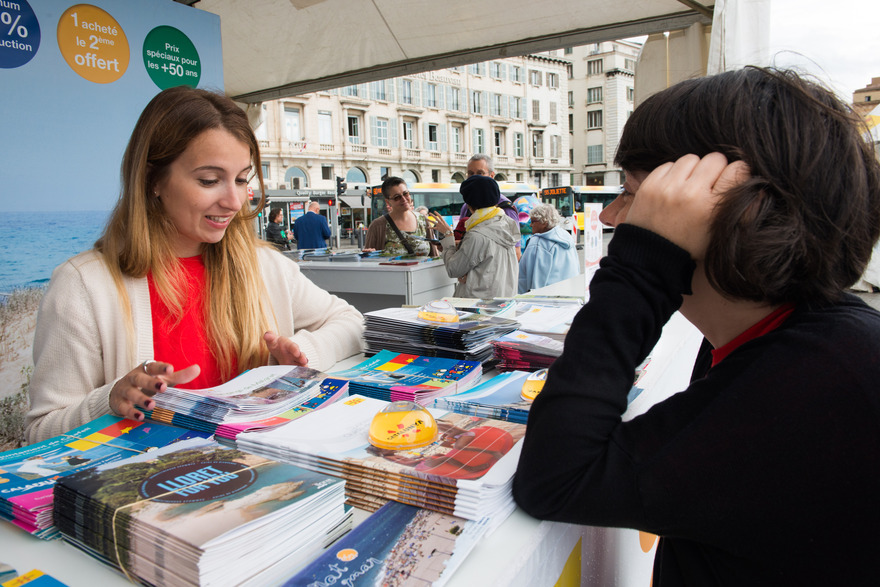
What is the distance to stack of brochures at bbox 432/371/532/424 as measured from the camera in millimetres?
1082

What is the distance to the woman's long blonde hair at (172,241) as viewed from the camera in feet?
4.87

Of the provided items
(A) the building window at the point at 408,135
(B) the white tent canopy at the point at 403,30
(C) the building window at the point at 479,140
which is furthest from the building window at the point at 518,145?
(B) the white tent canopy at the point at 403,30

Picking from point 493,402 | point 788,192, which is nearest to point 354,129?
point 493,402

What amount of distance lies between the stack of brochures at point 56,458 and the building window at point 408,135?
128 ft

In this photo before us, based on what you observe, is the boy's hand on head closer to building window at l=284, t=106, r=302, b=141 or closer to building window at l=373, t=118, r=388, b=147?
building window at l=284, t=106, r=302, b=141

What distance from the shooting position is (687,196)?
733 mm

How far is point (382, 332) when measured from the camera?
1.70 metres

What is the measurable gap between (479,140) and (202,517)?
44.1 m

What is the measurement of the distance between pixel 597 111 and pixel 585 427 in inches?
2222

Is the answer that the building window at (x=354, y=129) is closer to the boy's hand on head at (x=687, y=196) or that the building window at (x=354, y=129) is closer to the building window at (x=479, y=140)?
the building window at (x=479, y=140)

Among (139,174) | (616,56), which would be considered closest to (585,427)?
(139,174)

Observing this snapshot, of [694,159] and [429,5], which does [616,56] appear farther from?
[694,159]

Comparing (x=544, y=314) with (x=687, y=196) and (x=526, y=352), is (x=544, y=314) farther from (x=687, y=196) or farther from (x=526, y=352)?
(x=687, y=196)

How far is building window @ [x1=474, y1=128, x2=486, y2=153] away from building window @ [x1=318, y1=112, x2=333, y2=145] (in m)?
12.8
